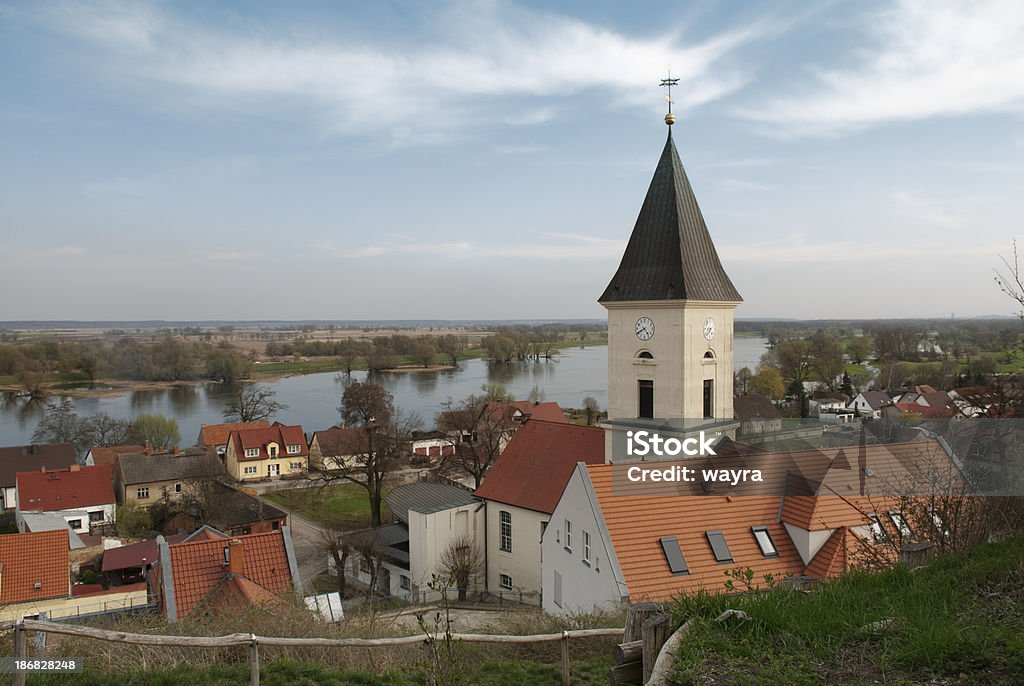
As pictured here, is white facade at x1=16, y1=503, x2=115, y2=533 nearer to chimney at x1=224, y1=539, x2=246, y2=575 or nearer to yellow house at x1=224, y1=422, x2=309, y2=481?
yellow house at x1=224, y1=422, x2=309, y2=481

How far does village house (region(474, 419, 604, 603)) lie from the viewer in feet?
61.8

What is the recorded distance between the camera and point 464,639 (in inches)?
213

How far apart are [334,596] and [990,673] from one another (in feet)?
35.7

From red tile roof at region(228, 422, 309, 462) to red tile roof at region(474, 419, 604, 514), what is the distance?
74.6 ft

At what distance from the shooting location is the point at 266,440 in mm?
40000

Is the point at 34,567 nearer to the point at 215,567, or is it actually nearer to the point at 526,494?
the point at 215,567

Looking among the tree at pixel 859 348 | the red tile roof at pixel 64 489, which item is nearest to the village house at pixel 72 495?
the red tile roof at pixel 64 489

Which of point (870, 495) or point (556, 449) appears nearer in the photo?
point (870, 495)

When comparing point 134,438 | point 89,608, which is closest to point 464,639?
point 89,608

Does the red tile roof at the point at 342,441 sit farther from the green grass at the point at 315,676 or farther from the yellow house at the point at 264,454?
the green grass at the point at 315,676

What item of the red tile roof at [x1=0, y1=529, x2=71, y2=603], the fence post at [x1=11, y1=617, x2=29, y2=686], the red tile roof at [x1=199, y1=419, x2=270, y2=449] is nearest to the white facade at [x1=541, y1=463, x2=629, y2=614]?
the fence post at [x1=11, y1=617, x2=29, y2=686]

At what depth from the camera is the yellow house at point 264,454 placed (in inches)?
1542

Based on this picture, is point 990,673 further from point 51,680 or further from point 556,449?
point 556,449

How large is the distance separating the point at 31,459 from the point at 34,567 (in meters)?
21.3
